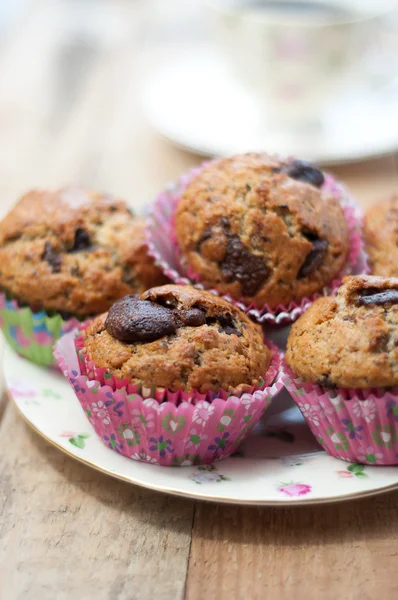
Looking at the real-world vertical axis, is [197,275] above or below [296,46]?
below

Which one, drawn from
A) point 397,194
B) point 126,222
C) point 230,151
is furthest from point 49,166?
point 397,194

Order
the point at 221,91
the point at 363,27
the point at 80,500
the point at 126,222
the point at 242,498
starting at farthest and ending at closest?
the point at 221,91 → the point at 363,27 → the point at 126,222 → the point at 80,500 → the point at 242,498

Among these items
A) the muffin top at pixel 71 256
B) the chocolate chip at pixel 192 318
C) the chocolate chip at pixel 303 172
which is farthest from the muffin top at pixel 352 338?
the muffin top at pixel 71 256

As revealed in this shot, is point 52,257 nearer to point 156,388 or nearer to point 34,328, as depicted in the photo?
point 34,328

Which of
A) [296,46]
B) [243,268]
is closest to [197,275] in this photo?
[243,268]

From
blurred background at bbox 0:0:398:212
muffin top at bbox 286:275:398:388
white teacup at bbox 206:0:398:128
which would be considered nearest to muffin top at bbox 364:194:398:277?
muffin top at bbox 286:275:398:388

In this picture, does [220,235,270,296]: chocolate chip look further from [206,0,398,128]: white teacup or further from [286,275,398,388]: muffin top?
[206,0,398,128]: white teacup

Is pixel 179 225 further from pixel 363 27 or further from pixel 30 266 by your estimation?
pixel 363 27
